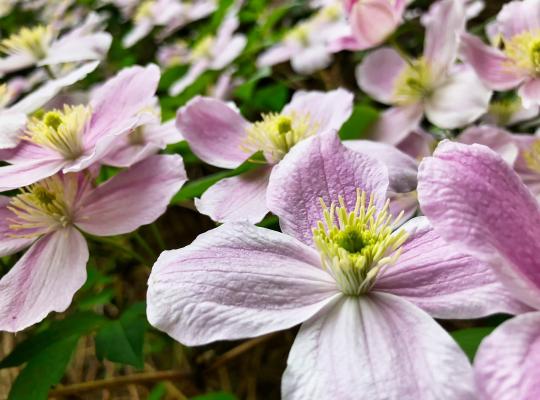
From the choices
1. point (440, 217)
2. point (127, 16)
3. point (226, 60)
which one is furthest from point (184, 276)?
point (127, 16)

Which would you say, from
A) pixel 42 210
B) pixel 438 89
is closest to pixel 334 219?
pixel 42 210

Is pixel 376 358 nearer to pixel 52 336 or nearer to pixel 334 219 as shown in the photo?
pixel 334 219

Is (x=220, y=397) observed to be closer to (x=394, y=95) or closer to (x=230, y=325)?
(x=230, y=325)

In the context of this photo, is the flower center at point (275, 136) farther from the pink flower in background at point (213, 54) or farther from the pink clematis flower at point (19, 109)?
the pink flower in background at point (213, 54)

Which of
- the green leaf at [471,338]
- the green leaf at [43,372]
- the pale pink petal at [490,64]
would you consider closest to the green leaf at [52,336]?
the green leaf at [43,372]

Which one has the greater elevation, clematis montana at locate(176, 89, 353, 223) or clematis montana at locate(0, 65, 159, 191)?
clematis montana at locate(0, 65, 159, 191)

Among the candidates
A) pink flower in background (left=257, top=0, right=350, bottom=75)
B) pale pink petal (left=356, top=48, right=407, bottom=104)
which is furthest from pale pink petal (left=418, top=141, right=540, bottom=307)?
pink flower in background (left=257, top=0, right=350, bottom=75)

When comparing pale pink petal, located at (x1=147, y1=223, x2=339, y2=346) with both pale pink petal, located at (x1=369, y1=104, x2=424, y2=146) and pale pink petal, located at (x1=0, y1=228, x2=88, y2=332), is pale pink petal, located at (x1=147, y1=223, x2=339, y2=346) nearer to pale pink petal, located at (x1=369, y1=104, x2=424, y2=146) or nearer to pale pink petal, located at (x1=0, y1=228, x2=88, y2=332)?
pale pink petal, located at (x1=0, y1=228, x2=88, y2=332)
